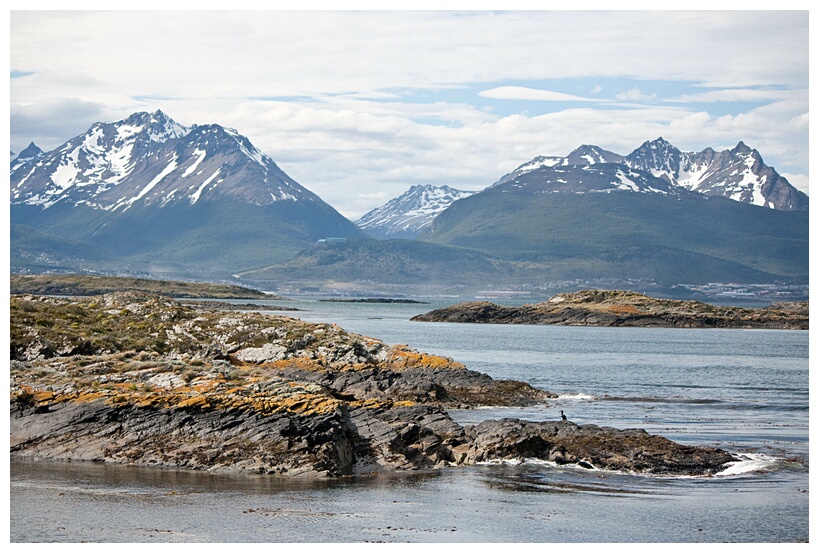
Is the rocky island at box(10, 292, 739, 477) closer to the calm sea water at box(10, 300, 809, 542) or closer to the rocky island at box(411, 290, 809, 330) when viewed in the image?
the calm sea water at box(10, 300, 809, 542)

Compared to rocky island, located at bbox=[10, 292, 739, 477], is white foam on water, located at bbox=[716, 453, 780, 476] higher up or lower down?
lower down

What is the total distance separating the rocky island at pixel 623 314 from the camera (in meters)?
175

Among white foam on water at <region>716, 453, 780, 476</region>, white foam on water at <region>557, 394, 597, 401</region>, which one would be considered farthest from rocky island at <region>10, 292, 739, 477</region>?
white foam on water at <region>557, 394, 597, 401</region>

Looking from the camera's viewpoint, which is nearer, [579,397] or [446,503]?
[446,503]

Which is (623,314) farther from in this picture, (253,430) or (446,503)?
(446,503)

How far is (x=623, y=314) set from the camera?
175625mm

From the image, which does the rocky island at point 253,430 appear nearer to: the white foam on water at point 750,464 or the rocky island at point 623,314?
the white foam on water at point 750,464

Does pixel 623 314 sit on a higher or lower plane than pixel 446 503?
higher

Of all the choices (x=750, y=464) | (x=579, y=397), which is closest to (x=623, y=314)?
(x=579, y=397)

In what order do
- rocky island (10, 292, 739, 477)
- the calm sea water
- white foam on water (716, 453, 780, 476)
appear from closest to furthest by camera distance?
the calm sea water → rocky island (10, 292, 739, 477) → white foam on water (716, 453, 780, 476)

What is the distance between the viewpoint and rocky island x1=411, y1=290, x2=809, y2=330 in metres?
175

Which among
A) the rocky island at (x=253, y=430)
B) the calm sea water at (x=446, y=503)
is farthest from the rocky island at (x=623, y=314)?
the rocky island at (x=253, y=430)

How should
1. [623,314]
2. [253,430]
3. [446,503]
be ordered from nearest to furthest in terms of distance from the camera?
[446,503]
[253,430]
[623,314]
